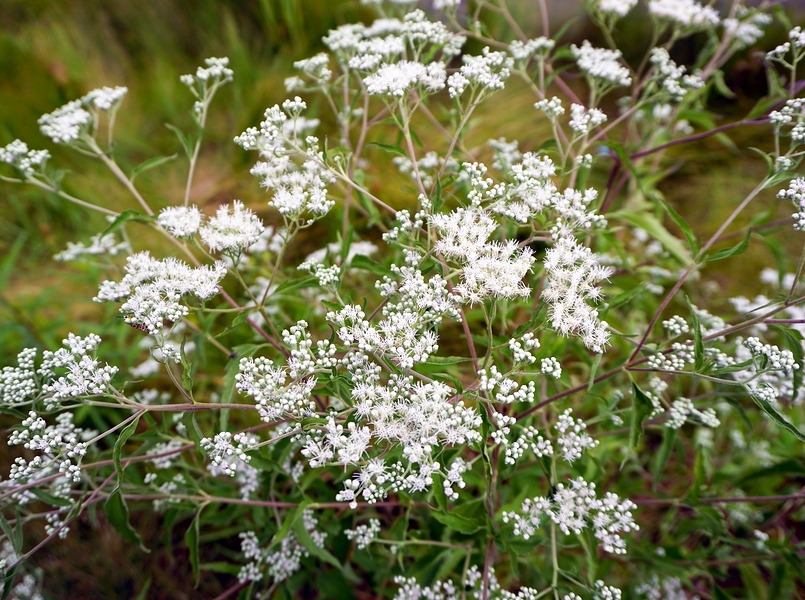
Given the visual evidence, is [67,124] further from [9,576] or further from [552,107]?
[552,107]

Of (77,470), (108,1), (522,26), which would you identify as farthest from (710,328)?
(108,1)

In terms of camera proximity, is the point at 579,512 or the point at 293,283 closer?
the point at 579,512

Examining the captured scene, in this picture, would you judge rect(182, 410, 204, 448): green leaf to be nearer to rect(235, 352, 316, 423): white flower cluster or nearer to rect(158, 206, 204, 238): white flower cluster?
rect(235, 352, 316, 423): white flower cluster

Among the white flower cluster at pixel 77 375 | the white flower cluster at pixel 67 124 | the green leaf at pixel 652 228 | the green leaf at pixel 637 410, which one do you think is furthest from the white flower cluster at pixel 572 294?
the white flower cluster at pixel 67 124

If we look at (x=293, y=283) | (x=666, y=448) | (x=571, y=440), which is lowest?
(x=666, y=448)

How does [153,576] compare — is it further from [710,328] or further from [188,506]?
[710,328]

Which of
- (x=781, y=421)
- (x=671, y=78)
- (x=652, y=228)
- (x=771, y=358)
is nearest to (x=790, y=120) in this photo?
(x=671, y=78)

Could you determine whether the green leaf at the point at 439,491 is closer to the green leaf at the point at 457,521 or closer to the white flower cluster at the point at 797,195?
the green leaf at the point at 457,521
